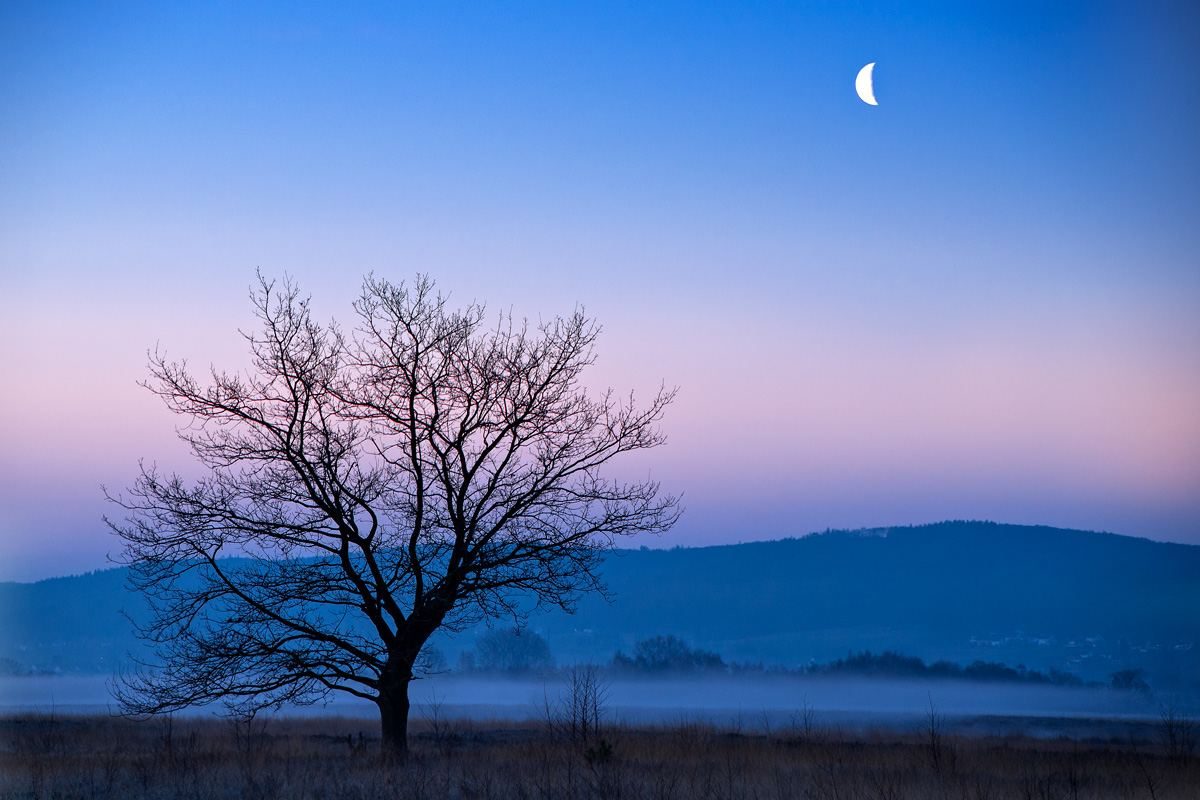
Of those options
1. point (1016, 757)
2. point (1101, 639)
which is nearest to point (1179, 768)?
point (1016, 757)

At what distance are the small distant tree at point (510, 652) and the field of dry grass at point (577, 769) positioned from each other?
77835 millimetres

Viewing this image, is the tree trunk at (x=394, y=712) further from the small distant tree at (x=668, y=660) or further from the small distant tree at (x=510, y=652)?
the small distant tree at (x=668, y=660)

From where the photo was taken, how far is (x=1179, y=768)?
60.3 feet

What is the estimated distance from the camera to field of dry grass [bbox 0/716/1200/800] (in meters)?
12.9

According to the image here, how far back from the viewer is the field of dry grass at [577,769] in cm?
1290

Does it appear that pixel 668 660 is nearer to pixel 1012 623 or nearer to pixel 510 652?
pixel 510 652

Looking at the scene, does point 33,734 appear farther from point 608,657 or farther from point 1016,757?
point 608,657

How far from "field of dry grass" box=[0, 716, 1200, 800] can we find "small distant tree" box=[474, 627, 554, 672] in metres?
77.8

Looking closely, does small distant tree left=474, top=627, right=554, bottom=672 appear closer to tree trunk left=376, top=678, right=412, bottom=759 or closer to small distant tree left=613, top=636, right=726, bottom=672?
small distant tree left=613, top=636, right=726, bottom=672

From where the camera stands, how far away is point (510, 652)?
102438mm

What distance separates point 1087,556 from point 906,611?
38.2 metres

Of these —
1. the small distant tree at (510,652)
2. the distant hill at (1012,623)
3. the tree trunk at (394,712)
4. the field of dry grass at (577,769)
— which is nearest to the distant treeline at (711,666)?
the small distant tree at (510,652)

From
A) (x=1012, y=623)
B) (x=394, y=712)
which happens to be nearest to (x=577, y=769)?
(x=394, y=712)

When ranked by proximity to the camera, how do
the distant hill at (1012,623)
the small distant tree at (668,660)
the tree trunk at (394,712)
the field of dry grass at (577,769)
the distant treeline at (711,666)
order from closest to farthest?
the field of dry grass at (577,769) < the tree trunk at (394,712) < the distant treeline at (711,666) < the small distant tree at (668,660) < the distant hill at (1012,623)
